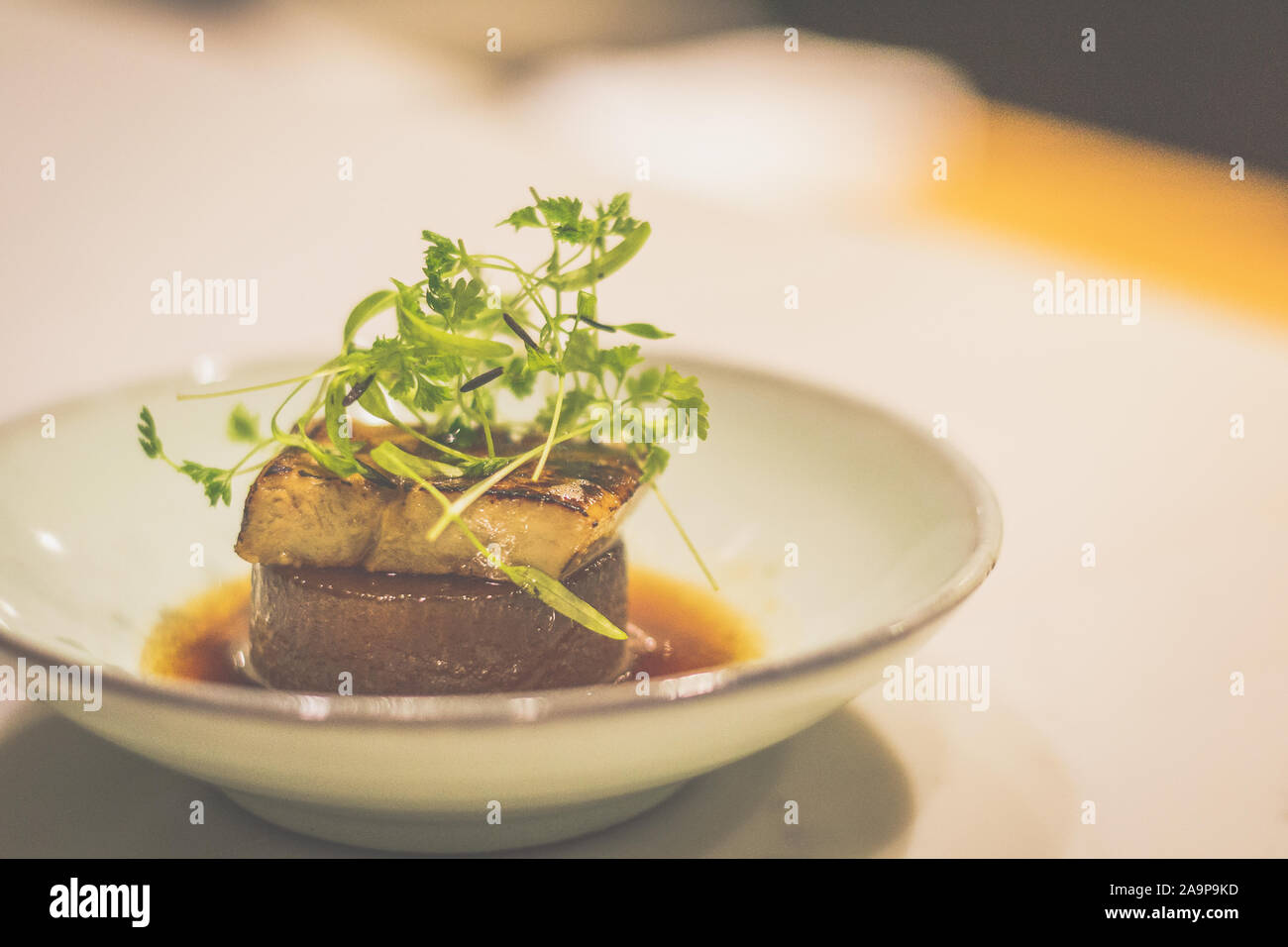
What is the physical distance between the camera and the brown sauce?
6.25 ft

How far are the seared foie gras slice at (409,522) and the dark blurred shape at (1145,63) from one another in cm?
610

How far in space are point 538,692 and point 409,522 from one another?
31 cm

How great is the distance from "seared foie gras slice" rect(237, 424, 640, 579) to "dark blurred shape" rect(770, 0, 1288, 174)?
6.10m

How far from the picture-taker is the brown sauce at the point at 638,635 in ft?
6.25

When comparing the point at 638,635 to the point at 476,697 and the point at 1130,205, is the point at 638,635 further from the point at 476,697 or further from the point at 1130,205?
the point at 1130,205

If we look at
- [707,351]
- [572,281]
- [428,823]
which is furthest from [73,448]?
[707,351]

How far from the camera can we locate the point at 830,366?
12.0 feet

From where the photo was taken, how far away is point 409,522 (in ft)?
5.55

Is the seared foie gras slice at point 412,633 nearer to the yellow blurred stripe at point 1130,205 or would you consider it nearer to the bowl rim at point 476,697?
the bowl rim at point 476,697

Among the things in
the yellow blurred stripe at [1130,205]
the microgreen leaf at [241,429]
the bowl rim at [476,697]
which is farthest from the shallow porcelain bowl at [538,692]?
the yellow blurred stripe at [1130,205]

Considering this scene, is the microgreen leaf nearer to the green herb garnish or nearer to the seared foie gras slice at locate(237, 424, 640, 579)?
the green herb garnish

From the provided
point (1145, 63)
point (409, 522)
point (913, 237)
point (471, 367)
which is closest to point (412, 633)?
point (409, 522)

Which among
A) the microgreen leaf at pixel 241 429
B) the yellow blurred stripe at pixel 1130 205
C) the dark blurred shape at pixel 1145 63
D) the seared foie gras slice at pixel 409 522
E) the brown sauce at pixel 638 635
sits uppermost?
the dark blurred shape at pixel 1145 63
